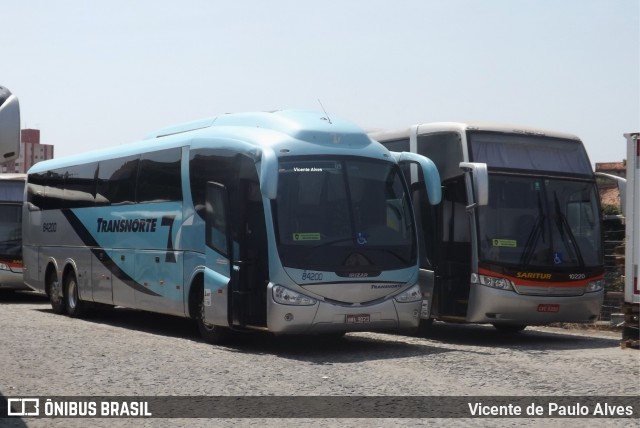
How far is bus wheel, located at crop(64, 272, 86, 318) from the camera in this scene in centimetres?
2200

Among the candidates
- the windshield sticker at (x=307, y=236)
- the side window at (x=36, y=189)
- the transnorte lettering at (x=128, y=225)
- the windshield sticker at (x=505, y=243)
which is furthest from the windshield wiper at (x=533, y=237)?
the side window at (x=36, y=189)

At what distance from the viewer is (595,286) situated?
17078mm

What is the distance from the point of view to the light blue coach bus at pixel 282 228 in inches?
573

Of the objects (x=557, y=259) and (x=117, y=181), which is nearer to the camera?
(x=557, y=259)

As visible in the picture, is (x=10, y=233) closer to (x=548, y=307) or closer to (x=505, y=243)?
(x=505, y=243)

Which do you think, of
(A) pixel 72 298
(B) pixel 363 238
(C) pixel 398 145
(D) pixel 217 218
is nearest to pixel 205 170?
(D) pixel 217 218

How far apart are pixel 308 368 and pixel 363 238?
8.82 feet

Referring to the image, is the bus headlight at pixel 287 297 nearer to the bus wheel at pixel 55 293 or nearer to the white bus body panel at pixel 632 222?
the white bus body panel at pixel 632 222

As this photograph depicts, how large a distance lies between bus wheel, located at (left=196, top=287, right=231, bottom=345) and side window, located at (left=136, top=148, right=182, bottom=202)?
179 centimetres

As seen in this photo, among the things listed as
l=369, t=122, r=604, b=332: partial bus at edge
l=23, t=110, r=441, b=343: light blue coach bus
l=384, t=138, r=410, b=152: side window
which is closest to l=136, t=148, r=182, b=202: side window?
l=23, t=110, r=441, b=343: light blue coach bus

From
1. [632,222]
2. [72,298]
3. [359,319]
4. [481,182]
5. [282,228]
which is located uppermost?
[481,182]

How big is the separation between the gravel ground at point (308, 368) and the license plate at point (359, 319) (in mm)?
426

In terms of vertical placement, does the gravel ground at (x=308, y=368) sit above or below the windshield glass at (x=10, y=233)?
above

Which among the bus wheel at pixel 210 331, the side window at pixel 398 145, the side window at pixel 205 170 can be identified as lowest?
the bus wheel at pixel 210 331
